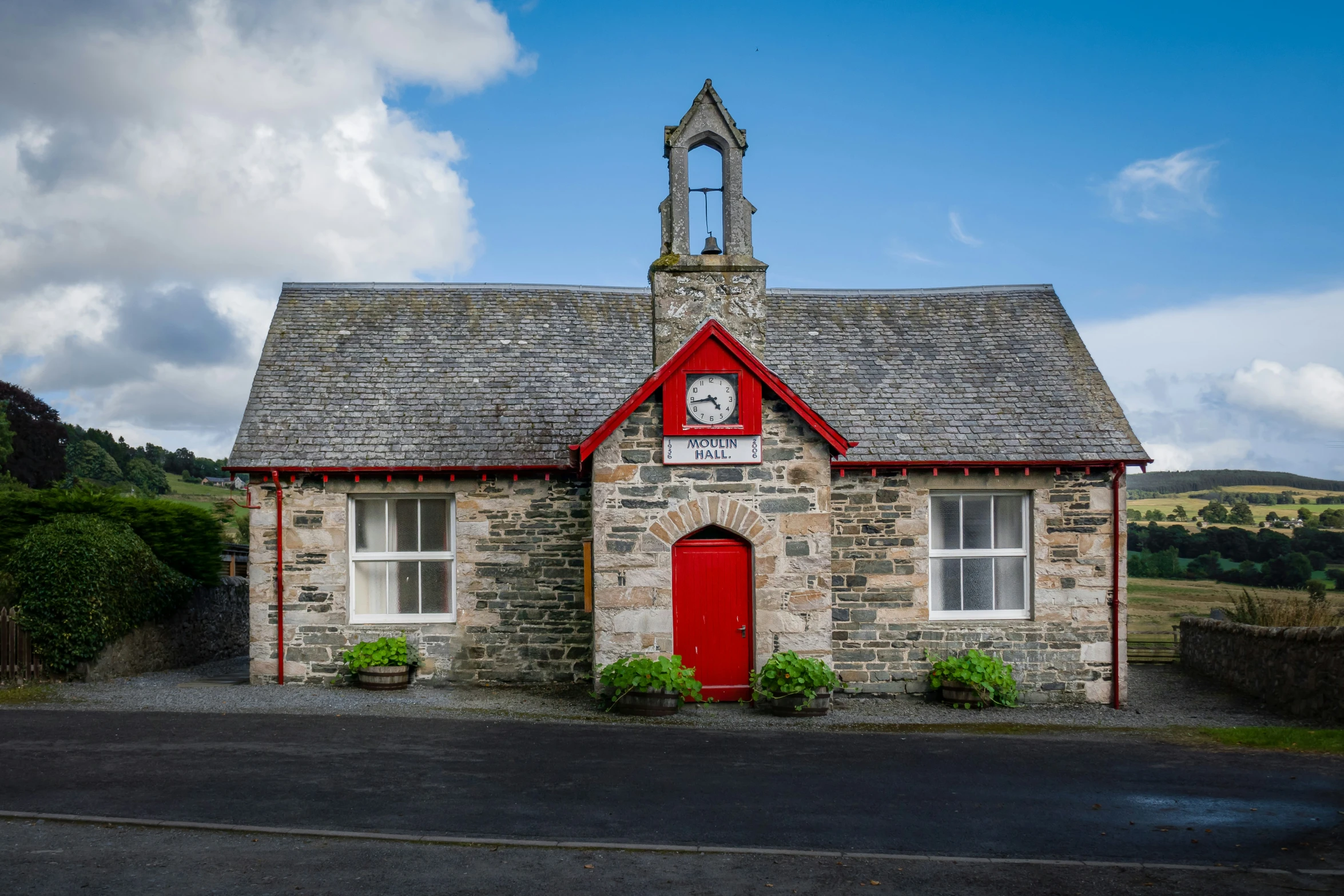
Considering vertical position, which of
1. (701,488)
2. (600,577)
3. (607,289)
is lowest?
(600,577)

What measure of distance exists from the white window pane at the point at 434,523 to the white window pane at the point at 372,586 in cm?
69

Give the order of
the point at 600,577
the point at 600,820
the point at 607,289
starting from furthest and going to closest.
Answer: the point at 607,289 → the point at 600,577 → the point at 600,820

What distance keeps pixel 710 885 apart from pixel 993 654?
8.78 metres

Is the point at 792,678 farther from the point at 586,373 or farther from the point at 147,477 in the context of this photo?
the point at 147,477

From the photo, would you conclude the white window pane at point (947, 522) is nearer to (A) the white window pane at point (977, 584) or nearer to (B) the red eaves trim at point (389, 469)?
(A) the white window pane at point (977, 584)

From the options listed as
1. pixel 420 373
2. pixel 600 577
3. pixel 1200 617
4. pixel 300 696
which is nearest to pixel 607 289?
pixel 420 373

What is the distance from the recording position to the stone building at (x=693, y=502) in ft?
41.1

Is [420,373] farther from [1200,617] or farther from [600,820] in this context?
[1200,617]

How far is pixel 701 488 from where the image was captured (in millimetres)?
12547

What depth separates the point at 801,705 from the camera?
12.0 metres

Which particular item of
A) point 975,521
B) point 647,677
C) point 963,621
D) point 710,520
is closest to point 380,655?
point 647,677

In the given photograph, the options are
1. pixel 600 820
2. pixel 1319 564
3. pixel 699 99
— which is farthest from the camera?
pixel 1319 564

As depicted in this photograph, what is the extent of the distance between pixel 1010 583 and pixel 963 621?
3.08 ft

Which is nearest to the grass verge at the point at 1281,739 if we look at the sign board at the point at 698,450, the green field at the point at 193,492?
the sign board at the point at 698,450
